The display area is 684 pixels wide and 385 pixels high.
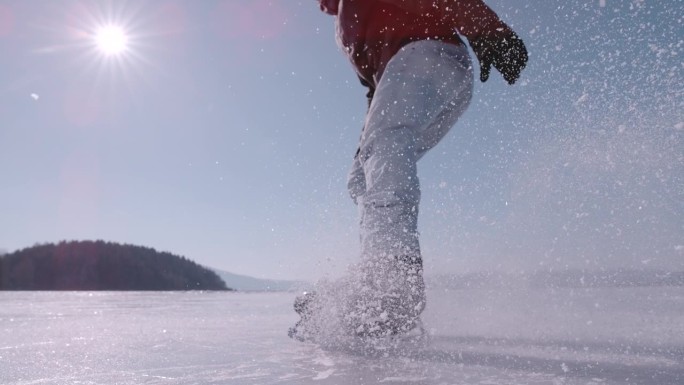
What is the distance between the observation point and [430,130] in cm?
204

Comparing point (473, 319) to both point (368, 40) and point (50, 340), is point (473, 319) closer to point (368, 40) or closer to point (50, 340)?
point (368, 40)

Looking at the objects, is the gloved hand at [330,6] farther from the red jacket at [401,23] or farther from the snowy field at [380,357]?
the snowy field at [380,357]

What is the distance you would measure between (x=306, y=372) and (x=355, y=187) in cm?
116

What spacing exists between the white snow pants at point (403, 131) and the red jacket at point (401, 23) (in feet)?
0.24

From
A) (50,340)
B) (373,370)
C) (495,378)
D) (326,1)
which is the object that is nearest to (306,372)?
(373,370)

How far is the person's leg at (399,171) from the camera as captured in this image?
137 centimetres

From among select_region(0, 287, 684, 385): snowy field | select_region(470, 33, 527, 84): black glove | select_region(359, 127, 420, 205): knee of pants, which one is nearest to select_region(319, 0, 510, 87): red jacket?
select_region(470, 33, 527, 84): black glove

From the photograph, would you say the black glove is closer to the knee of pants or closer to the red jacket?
the red jacket

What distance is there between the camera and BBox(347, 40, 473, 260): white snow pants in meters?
1.48

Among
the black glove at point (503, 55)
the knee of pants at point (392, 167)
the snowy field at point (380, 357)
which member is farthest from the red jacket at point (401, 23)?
the snowy field at point (380, 357)

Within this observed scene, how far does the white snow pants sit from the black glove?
11 cm

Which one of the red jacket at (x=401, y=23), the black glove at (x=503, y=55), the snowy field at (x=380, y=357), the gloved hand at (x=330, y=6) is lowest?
the snowy field at (x=380, y=357)

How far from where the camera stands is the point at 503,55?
69.5 inches

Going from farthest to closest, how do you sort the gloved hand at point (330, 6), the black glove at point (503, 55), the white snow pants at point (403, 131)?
the gloved hand at point (330, 6) < the black glove at point (503, 55) < the white snow pants at point (403, 131)
